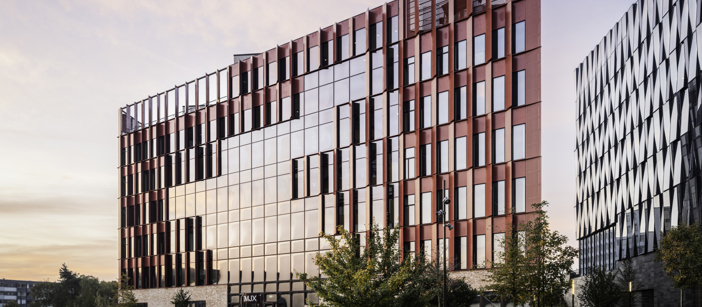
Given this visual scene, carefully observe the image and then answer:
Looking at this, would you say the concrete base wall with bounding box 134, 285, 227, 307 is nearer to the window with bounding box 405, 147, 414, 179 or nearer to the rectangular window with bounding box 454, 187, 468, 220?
the window with bounding box 405, 147, 414, 179

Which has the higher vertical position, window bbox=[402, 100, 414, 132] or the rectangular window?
window bbox=[402, 100, 414, 132]

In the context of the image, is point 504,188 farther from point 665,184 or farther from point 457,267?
point 665,184

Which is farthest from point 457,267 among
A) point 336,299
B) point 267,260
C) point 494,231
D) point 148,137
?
point 148,137

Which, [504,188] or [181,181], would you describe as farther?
[181,181]

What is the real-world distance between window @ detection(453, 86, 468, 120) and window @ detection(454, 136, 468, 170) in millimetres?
1740

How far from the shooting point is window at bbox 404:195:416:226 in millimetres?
53812

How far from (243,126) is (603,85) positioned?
47659 mm

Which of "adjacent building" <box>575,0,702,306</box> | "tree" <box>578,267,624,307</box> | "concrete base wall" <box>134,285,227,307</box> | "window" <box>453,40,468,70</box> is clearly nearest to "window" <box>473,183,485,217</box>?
"window" <box>453,40,468,70</box>

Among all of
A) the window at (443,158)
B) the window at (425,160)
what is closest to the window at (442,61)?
the window at (443,158)

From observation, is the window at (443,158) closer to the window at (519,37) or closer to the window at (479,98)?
the window at (479,98)

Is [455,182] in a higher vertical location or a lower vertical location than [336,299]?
higher

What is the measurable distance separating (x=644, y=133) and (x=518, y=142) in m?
28.2

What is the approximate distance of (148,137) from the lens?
272ft

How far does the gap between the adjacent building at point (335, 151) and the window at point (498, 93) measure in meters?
0.11
